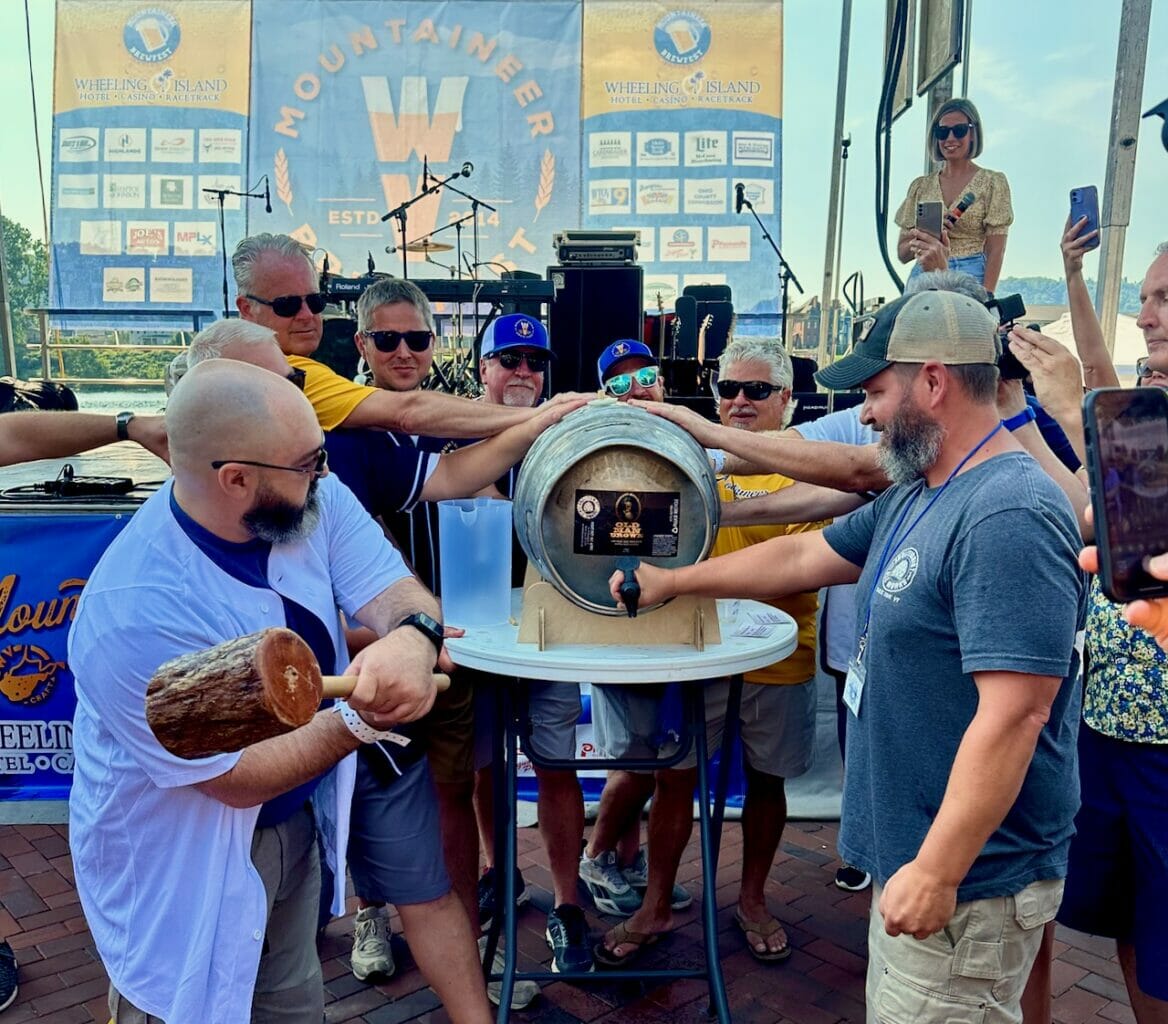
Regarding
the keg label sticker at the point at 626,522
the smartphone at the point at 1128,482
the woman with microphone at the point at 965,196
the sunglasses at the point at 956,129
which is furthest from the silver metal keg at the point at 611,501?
the sunglasses at the point at 956,129

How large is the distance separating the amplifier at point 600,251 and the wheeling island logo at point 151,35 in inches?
201

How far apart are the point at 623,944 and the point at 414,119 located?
9115 millimetres

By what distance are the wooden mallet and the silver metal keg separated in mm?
916

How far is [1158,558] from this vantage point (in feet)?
3.81

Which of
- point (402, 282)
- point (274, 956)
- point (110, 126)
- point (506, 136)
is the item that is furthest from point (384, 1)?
point (274, 956)

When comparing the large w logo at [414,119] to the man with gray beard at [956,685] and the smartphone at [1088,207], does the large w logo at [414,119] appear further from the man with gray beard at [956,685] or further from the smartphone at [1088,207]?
the man with gray beard at [956,685]

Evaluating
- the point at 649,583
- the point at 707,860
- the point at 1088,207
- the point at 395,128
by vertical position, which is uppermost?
the point at 395,128

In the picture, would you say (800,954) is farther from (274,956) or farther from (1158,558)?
(1158,558)

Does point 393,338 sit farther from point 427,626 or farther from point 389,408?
point 427,626

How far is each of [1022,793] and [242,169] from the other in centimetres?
1028

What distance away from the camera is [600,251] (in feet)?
25.9

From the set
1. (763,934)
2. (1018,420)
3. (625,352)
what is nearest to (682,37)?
(625,352)

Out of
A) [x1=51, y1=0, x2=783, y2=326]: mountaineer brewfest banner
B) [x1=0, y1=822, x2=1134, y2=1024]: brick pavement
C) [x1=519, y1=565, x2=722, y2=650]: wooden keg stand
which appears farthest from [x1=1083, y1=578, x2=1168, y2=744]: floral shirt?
[x1=51, y1=0, x2=783, y2=326]: mountaineer brewfest banner

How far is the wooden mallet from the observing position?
143 centimetres
